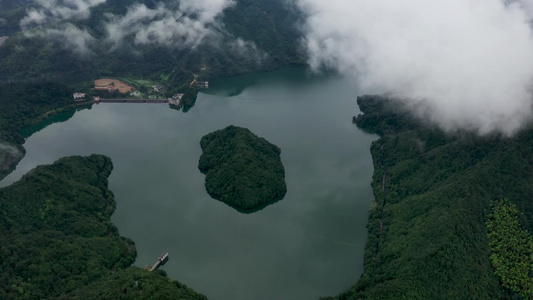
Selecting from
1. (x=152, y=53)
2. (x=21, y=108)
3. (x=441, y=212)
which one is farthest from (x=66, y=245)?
(x=152, y=53)

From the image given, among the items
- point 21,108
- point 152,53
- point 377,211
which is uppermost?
point 152,53

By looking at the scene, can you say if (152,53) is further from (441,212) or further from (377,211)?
(441,212)

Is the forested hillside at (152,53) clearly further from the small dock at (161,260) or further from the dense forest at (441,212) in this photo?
the small dock at (161,260)

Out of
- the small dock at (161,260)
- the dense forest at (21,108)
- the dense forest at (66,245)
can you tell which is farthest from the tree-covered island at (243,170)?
the dense forest at (21,108)

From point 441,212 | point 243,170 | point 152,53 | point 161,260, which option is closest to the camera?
point 441,212

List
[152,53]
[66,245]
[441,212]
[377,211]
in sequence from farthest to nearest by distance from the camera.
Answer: [152,53]
[377,211]
[441,212]
[66,245]

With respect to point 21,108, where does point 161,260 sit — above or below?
below

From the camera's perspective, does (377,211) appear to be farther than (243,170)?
No
